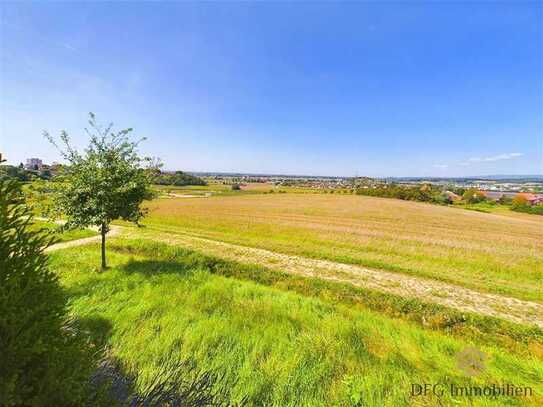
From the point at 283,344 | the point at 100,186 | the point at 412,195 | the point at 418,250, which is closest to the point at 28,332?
the point at 283,344

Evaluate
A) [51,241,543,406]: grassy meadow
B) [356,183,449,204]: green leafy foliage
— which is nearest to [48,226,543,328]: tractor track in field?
[51,241,543,406]: grassy meadow

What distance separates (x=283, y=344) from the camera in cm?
548

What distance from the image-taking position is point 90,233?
21.2m

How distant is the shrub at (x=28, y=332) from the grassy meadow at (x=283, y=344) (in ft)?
7.15

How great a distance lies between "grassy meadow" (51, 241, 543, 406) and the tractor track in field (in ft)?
5.08

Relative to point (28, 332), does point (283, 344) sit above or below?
below

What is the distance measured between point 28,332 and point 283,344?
14.9 ft

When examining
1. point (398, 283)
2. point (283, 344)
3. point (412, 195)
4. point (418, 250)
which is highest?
point (283, 344)

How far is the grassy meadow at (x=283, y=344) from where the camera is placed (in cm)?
429

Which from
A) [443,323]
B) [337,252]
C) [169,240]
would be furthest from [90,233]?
[443,323]

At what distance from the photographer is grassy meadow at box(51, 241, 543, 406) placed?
4.29 meters

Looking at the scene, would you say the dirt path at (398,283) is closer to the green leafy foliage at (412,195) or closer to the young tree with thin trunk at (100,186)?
the young tree with thin trunk at (100,186)

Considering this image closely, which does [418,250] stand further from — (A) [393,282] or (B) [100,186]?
(B) [100,186]

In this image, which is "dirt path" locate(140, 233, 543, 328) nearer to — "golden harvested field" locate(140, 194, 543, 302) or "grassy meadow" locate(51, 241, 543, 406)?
"golden harvested field" locate(140, 194, 543, 302)
